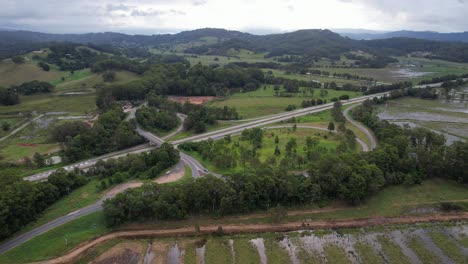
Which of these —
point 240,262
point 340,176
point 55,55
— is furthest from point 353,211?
point 55,55

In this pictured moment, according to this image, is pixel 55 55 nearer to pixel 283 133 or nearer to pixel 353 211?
pixel 283 133

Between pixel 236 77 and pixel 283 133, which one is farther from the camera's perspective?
pixel 236 77

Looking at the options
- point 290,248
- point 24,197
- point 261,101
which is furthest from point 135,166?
point 261,101

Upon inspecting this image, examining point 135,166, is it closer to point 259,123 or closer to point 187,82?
point 259,123

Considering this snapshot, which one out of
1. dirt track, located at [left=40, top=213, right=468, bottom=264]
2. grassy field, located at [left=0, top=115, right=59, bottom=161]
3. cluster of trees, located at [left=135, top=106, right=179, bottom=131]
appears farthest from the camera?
cluster of trees, located at [left=135, top=106, right=179, bottom=131]

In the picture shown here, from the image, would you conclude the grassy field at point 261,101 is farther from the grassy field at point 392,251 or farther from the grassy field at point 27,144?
the grassy field at point 392,251

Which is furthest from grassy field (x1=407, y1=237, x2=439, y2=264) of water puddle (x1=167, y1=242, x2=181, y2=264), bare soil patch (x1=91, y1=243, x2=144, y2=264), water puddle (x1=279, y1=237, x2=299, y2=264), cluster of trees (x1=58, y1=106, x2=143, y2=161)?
cluster of trees (x1=58, y1=106, x2=143, y2=161)

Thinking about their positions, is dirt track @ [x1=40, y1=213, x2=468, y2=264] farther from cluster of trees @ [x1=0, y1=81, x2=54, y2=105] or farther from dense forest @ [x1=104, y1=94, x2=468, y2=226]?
cluster of trees @ [x1=0, y1=81, x2=54, y2=105]

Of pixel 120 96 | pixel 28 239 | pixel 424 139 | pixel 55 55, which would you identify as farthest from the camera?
pixel 55 55
